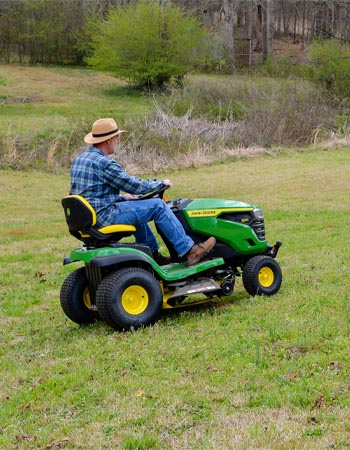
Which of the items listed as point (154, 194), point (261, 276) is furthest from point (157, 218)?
point (261, 276)

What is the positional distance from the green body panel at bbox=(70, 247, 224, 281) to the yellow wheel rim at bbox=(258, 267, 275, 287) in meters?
0.58

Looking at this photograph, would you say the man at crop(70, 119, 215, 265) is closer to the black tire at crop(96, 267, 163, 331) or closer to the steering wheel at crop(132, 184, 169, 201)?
the steering wheel at crop(132, 184, 169, 201)

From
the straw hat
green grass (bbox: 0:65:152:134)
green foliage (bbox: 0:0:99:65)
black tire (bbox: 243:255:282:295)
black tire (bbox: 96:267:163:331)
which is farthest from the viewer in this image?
green foliage (bbox: 0:0:99:65)

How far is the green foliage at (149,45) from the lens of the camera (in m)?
40.8

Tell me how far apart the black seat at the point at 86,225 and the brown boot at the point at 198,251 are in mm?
681

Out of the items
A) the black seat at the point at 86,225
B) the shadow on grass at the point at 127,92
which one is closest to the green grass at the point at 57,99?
the shadow on grass at the point at 127,92

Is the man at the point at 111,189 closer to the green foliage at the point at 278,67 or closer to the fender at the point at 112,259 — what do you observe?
the fender at the point at 112,259

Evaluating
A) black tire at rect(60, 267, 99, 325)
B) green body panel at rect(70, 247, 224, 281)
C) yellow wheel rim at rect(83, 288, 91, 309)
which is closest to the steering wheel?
green body panel at rect(70, 247, 224, 281)

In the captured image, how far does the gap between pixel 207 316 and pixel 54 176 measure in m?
15.0

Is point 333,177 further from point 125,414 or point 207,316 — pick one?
point 125,414

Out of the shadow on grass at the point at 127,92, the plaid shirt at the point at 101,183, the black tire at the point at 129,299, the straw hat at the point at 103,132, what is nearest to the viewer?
the black tire at the point at 129,299

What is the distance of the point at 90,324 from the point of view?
7164mm

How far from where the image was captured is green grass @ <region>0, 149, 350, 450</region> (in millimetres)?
4348

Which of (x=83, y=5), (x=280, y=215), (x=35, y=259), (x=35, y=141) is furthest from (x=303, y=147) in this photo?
(x=83, y=5)
